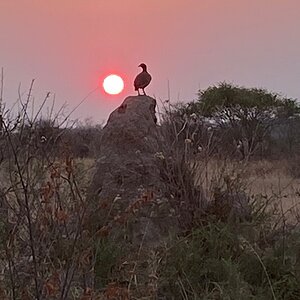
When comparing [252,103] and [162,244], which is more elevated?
[252,103]

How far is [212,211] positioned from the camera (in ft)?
22.3

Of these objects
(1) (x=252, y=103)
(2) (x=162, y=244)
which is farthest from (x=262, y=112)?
(2) (x=162, y=244)

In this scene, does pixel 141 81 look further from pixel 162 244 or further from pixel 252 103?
pixel 252 103

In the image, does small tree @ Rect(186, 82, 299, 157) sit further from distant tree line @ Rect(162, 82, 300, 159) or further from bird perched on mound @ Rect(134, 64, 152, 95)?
bird perched on mound @ Rect(134, 64, 152, 95)

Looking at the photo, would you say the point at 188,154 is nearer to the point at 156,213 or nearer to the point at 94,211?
the point at 156,213

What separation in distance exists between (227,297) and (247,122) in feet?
64.4

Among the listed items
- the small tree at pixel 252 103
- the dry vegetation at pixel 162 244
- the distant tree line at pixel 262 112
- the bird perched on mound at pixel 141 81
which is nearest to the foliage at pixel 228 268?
the dry vegetation at pixel 162 244

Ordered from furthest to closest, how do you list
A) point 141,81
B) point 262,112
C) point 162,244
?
point 262,112 → point 141,81 → point 162,244

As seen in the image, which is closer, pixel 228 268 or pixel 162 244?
pixel 228 268

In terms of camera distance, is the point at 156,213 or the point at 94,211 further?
the point at 156,213

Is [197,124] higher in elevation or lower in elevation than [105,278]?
higher

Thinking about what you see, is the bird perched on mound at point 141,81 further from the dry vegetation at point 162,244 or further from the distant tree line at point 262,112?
the distant tree line at point 262,112

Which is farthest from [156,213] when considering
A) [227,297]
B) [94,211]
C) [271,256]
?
[227,297]

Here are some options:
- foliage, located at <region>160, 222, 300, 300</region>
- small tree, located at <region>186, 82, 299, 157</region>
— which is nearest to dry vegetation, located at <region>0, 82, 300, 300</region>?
foliage, located at <region>160, 222, 300, 300</region>
